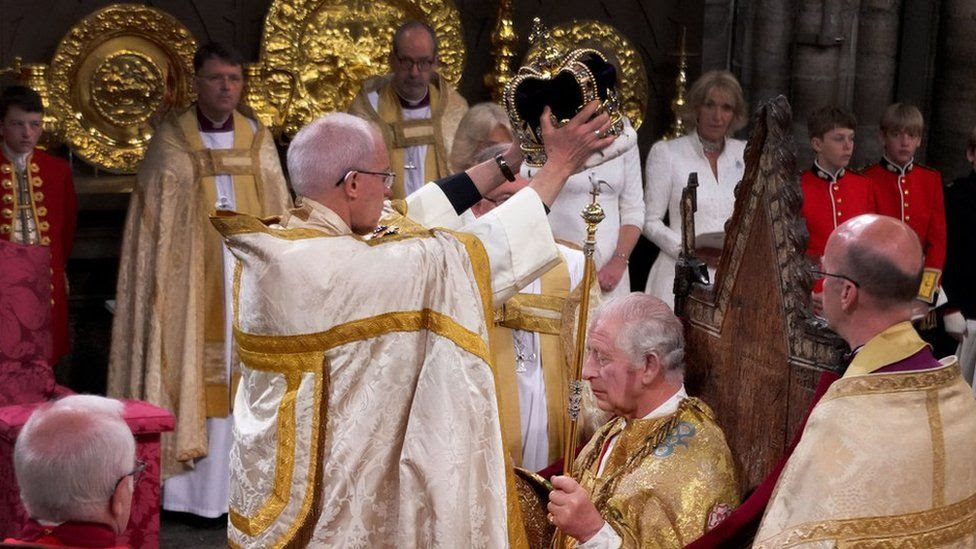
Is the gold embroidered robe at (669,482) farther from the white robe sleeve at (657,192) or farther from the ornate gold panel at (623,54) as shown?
the ornate gold panel at (623,54)

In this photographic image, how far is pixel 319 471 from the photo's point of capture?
3.63 meters

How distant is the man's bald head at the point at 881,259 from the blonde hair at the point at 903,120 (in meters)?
4.26

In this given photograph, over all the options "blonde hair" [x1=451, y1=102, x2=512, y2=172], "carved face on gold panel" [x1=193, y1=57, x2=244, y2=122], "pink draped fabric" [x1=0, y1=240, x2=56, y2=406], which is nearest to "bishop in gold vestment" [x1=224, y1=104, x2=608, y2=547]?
"blonde hair" [x1=451, y1=102, x2=512, y2=172]

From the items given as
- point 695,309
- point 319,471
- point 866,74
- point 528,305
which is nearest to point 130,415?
point 528,305

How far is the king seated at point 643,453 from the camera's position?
372 centimetres

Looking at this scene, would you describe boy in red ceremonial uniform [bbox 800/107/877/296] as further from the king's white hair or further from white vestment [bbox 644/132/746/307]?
the king's white hair

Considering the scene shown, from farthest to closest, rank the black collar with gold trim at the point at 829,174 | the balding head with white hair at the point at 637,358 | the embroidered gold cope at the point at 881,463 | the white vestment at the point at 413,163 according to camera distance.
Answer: the white vestment at the point at 413,163 < the black collar with gold trim at the point at 829,174 < the balding head with white hair at the point at 637,358 < the embroidered gold cope at the point at 881,463

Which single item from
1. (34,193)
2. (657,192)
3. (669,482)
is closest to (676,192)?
(657,192)

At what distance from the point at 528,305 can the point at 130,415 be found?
1472 mm

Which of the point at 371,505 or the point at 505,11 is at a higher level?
the point at 505,11

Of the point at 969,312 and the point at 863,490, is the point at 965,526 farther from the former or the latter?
the point at 969,312

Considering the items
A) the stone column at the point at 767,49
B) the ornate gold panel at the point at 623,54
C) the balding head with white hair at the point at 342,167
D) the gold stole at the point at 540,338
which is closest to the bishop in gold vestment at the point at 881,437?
the balding head with white hair at the point at 342,167

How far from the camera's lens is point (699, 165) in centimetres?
709

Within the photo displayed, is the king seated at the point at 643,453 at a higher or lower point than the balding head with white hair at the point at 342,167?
lower
